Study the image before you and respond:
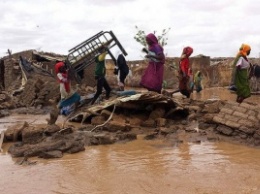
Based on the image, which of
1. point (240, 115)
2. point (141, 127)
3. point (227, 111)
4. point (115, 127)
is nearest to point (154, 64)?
point (141, 127)

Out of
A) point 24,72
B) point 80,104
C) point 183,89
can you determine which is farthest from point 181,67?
point 24,72

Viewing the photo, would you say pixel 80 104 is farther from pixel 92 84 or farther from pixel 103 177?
pixel 92 84

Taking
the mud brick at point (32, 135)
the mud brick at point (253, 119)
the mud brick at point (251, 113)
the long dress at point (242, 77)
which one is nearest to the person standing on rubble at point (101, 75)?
the mud brick at point (32, 135)

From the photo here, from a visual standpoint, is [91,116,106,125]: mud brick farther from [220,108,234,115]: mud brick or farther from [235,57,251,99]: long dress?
[235,57,251,99]: long dress

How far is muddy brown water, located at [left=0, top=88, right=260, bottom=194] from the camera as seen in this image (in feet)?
12.6

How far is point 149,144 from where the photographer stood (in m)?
6.07

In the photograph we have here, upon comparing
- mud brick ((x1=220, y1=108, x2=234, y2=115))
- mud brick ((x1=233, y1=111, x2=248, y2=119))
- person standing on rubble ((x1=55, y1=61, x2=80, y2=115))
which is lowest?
mud brick ((x1=233, y1=111, x2=248, y2=119))

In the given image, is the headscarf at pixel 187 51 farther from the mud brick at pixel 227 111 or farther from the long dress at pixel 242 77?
the mud brick at pixel 227 111

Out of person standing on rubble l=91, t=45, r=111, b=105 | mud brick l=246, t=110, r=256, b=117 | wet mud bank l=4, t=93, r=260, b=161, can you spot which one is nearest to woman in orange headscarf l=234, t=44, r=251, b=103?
wet mud bank l=4, t=93, r=260, b=161

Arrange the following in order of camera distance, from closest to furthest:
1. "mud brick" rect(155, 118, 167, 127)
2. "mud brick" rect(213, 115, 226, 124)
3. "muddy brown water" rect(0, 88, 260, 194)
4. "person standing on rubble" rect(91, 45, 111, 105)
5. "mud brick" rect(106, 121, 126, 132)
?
1. "muddy brown water" rect(0, 88, 260, 194)
2. "mud brick" rect(213, 115, 226, 124)
3. "mud brick" rect(106, 121, 126, 132)
4. "mud brick" rect(155, 118, 167, 127)
5. "person standing on rubble" rect(91, 45, 111, 105)

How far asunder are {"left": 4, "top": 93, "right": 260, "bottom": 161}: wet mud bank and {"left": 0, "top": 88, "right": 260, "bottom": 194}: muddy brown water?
1.01 feet

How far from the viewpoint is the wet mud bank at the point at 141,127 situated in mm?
5961

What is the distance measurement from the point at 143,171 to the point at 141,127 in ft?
9.76

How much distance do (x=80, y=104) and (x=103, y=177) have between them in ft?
18.1
